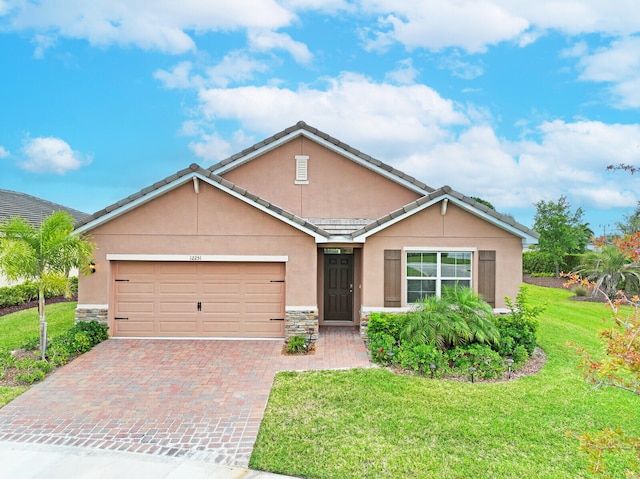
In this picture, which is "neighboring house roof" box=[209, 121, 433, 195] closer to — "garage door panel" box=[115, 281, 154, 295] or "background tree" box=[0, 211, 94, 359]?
"garage door panel" box=[115, 281, 154, 295]

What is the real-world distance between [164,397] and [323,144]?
9.22 meters

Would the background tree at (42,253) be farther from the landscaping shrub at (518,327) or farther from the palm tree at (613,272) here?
the palm tree at (613,272)

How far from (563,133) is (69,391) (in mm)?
16461

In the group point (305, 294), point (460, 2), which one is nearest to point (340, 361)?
point (305, 294)

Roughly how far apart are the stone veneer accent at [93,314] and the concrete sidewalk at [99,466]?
19.8ft

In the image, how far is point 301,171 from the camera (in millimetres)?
13703

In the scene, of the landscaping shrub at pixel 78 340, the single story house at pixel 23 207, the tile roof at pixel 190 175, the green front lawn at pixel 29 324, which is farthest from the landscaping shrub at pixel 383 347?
the single story house at pixel 23 207

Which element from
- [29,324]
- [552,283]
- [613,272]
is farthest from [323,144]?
[552,283]

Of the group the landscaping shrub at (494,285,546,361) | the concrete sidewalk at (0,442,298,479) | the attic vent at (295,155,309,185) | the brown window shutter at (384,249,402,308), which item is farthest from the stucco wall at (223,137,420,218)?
the concrete sidewalk at (0,442,298,479)

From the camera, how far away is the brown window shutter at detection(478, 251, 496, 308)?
1145 centimetres

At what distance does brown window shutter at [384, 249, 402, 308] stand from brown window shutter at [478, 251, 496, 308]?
2293 millimetres

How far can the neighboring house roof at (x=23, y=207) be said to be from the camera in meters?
21.5

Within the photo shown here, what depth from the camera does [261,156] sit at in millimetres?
13773

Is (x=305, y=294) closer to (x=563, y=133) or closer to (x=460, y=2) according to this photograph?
(x=460, y=2)
